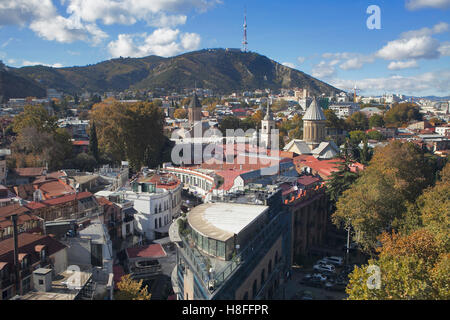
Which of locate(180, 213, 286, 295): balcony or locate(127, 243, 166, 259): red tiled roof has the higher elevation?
locate(180, 213, 286, 295): balcony

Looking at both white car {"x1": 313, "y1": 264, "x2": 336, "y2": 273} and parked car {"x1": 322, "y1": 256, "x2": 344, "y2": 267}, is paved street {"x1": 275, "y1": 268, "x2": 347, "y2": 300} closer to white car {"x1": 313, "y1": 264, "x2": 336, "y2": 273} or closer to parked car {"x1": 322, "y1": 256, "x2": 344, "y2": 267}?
white car {"x1": 313, "y1": 264, "x2": 336, "y2": 273}

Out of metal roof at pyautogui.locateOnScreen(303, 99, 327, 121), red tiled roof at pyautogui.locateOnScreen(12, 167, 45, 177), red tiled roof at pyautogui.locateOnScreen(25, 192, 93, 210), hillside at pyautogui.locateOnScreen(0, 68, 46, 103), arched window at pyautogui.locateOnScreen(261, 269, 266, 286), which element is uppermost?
hillside at pyautogui.locateOnScreen(0, 68, 46, 103)

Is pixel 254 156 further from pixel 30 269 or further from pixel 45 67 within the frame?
pixel 45 67

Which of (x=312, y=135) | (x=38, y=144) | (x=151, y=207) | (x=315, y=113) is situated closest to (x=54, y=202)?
(x=151, y=207)

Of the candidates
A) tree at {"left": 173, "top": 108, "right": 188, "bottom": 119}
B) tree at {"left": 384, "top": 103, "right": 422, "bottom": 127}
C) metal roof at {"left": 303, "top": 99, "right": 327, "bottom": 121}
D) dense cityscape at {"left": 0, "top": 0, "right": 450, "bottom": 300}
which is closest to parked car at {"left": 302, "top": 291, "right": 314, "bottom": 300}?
dense cityscape at {"left": 0, "top": 0, "right": 450, "bottom": 300}

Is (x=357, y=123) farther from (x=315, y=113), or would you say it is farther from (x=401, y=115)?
(x=315, y=113)
